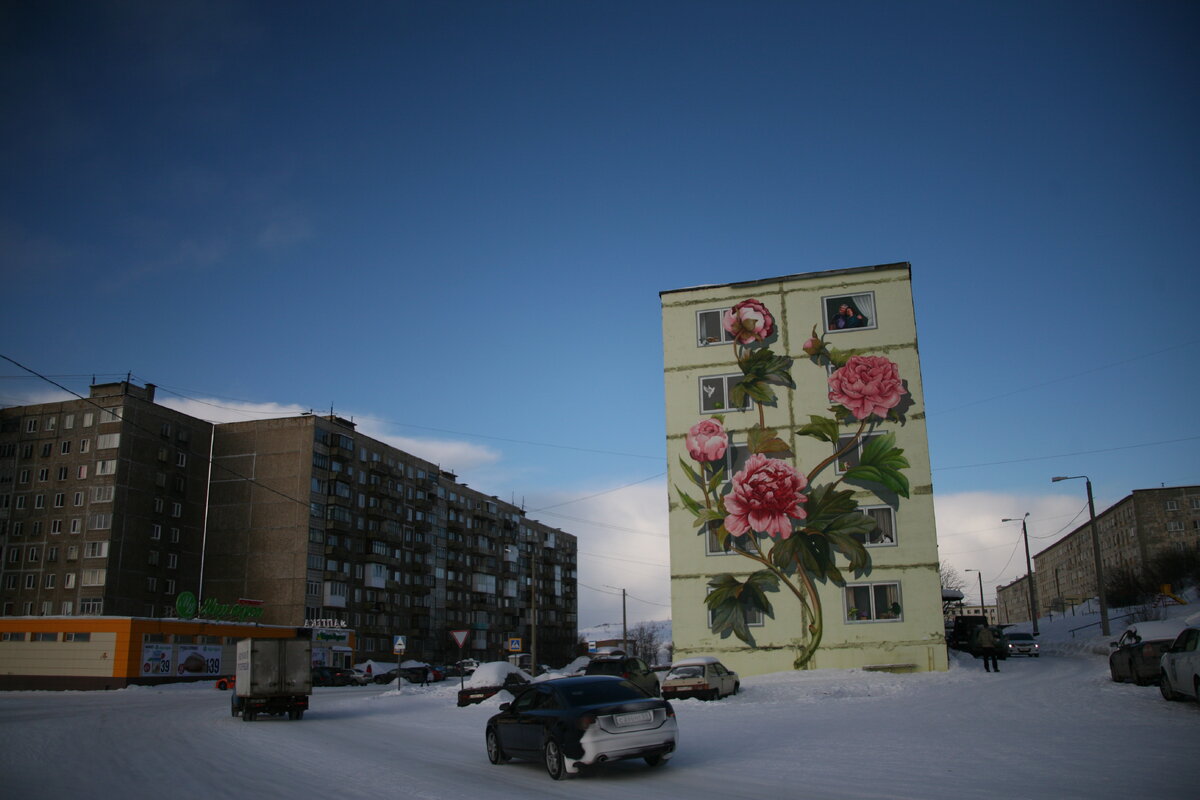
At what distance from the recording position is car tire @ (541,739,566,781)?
12477 mm

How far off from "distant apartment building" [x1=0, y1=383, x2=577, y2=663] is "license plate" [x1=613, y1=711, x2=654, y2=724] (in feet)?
171

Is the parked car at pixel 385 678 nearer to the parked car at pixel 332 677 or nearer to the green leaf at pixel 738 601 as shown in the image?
the parked car at pixel 332 677

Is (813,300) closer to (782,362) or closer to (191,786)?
(782,362)

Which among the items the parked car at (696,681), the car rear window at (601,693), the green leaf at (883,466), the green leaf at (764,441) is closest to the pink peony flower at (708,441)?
the green leaf at (764,441)

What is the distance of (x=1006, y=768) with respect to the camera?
11445 millimetres

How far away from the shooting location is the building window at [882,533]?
3556 cm

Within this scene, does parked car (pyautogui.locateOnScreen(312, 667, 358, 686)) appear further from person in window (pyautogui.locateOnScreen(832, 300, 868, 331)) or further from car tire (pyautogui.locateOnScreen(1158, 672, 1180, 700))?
car tire (pyautogui.locateOnScreen(1158, 672, 1180, 700))

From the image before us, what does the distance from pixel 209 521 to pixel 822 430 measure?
6413cm

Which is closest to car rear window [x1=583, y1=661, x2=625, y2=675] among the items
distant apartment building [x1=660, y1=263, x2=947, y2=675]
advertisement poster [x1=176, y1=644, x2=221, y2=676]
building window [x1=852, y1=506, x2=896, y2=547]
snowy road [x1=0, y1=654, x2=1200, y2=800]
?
snowy road [x1=0, y1=654, x2=1200, y2=800]

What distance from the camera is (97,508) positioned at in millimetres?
72062

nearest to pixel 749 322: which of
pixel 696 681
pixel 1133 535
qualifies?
pixel 696 681

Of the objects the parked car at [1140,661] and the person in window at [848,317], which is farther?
the person in window at [848,317]

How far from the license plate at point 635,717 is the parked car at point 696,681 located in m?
13.9

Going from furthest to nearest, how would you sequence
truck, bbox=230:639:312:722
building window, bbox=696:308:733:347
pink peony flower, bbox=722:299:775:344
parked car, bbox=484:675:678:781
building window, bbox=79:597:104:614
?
building window, bbox=79:597:104:614
building window, bbox=696:308:733:347
pink peony flower, bbox=722:299:775:344
truck, bbox=230:639:312:722
parked car, bbox=484:675:678:781
